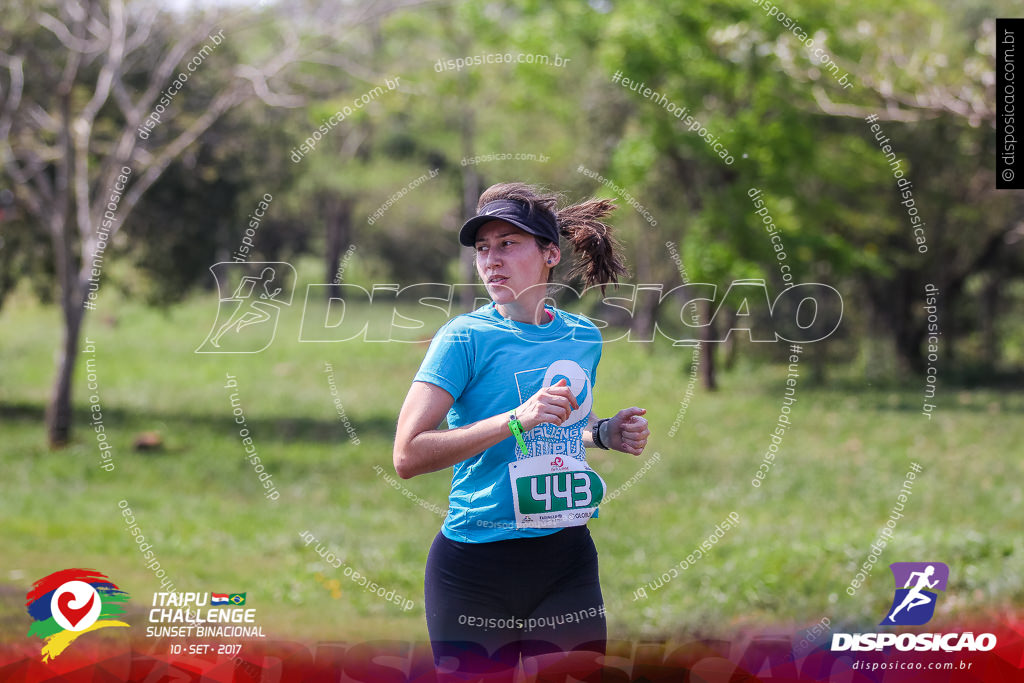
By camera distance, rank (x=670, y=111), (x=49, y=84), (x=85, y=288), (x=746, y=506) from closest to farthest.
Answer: (x=746, y=506) → (x=85, y=288) → (x=49, y=84) → (x=670, y=111)

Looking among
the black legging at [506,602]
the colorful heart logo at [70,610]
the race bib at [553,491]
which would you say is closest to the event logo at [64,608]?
the colorful heart logo at [70,610]

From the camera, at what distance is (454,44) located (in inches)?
819

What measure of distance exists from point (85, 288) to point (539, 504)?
499 inches

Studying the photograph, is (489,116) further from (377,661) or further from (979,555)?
(377,661)

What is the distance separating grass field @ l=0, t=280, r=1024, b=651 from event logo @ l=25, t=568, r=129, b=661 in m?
1.03

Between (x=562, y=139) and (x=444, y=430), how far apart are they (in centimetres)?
2067

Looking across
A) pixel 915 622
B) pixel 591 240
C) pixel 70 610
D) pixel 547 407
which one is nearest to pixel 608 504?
pixel 915 622

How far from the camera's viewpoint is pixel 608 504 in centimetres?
1107

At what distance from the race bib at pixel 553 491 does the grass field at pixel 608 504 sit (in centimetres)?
157

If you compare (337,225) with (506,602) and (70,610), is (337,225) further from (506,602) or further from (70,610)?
(506,602)

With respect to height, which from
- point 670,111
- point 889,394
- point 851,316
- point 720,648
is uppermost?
point 670,111

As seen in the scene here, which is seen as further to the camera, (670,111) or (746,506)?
(670,111)

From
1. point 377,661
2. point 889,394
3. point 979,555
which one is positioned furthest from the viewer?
point 889,394

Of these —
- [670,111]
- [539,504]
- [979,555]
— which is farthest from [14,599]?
[670,111]
